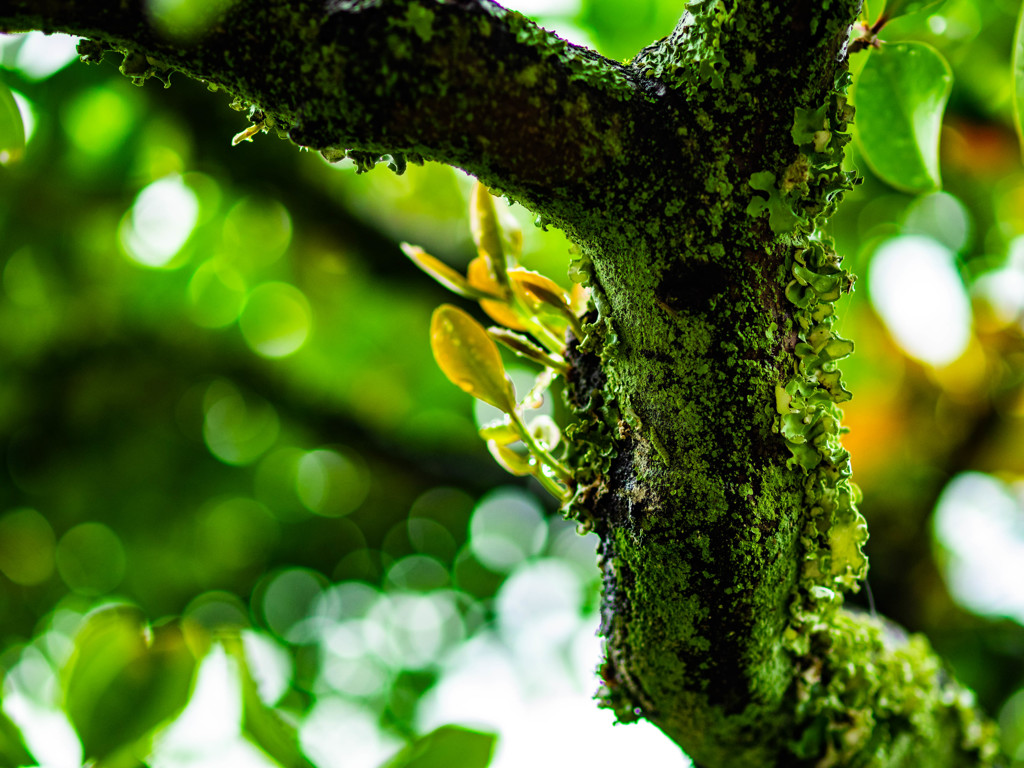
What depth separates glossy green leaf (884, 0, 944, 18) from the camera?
0.47 meters

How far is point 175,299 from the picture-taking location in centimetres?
171

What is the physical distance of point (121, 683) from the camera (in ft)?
1.64

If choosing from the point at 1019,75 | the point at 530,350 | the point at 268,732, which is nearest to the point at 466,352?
the point at 530,350

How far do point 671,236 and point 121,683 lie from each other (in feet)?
1.55

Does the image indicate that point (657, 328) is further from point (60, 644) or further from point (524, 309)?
point (60, 644)

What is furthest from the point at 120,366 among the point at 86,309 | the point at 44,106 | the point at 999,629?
the point at 999,629

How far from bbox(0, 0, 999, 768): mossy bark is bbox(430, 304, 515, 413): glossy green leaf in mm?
61

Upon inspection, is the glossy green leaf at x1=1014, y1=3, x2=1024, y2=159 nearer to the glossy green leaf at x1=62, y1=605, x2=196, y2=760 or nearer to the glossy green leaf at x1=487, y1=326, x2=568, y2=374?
the glossy green leaf at x1=487, y1=326, x2=568, y2=374

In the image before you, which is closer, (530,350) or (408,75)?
(408,75)

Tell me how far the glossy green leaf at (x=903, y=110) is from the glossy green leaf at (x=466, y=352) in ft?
1.09

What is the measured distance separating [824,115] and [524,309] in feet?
0.83

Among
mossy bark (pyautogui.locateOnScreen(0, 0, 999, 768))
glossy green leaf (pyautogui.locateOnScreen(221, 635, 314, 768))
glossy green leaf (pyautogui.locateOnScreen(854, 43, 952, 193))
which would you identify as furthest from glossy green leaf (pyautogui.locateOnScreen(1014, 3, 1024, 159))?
glossy green leaf (pyautogui.locateOnScreen(221, 635, 314, 768))

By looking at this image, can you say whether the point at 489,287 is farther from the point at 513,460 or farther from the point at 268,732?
the point at 268,732

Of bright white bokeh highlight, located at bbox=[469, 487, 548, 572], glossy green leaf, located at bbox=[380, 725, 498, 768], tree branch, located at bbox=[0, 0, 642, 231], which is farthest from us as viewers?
bright white bokeh highlight, located at bbox=[469, 487, 548, 572]
